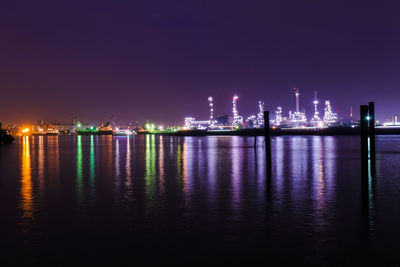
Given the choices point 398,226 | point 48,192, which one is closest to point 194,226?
point 398,226

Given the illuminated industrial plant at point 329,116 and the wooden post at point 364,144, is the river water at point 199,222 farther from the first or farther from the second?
the illuminated industrial plant at point 329,116

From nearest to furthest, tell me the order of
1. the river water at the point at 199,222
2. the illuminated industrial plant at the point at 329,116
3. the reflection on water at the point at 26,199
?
1. the river water at the point at 199,222
2. the reflection on water at the point at 26,199
3. the illuminated industrial plant at the point at 329,116

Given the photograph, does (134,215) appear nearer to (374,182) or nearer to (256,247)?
(256,247)

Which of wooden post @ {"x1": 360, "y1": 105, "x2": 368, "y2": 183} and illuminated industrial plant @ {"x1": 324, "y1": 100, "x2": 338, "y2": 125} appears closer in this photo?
wooden post @ {"x1": 360, "y1": 105, "x2": 368, "y2": 183}

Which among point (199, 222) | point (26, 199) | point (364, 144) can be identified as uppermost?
point (364, 144)

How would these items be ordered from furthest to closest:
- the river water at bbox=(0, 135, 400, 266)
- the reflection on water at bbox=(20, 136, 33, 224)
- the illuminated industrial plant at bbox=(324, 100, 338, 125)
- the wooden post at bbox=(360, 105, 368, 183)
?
the illuminated industrial plant at bbox=(324, 100, 338, 125), the wooden post at bbox=(360, 105, 368, 183), the reflection on water at bbox=(20, 136, 33, 224), the river water at bbox=(0, 135, 400, 266)

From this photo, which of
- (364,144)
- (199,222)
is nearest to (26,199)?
(199,222)

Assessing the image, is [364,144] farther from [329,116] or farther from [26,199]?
[329,116]

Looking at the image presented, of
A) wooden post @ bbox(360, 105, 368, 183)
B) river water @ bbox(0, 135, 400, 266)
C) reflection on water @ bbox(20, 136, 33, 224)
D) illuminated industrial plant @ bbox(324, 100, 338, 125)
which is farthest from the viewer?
illuminated industrial plant @ bbox(324, 100, 338, 125)

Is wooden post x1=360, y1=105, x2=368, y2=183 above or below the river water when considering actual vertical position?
above

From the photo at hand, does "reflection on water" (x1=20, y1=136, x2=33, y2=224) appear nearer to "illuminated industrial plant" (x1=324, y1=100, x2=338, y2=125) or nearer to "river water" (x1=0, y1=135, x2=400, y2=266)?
"river water" (x1=0, y1=135, x2=400, y2=266)

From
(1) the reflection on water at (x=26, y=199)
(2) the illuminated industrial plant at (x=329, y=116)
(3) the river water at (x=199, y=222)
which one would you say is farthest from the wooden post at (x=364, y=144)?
(2) the illuminated industrial plant at (x=329, y=116)

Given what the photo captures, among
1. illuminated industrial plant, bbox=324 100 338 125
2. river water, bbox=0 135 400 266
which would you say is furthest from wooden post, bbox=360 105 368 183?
illuminated industrial plant, bbox=324 100 338 125

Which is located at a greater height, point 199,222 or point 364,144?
point 364,144
